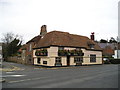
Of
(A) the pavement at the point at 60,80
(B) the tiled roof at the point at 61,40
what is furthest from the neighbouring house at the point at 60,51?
(A) the pavement at the point at 60,80

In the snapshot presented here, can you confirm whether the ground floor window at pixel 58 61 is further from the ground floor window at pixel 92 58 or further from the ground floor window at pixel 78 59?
the ground floor window at pixel 92 58

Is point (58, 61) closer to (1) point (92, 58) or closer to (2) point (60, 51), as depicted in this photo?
(2) point (60, 51)

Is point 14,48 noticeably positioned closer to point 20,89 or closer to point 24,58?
point 24,58

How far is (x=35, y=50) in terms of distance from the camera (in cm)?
3644

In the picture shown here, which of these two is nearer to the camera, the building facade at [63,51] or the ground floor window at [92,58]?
the building facade at [63,51]

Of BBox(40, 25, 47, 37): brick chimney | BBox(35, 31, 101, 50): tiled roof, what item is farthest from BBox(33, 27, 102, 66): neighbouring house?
BBox(40, 25, 47, 37): brick chimney

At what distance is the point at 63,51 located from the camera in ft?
103

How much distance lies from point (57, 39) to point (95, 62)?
1308 centimetres

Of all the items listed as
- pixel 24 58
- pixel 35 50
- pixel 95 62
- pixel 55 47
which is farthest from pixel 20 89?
pixel 24 58

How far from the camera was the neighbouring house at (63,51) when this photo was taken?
101ft

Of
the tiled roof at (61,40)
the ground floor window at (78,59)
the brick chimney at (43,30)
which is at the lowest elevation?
the ground floor window at (78,59)

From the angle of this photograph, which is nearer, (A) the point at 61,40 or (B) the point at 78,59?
(A) the point at 61,40

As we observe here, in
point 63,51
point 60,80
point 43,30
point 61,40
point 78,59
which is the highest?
point 43,30

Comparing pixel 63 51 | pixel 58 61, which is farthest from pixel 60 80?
pixel 63 51
